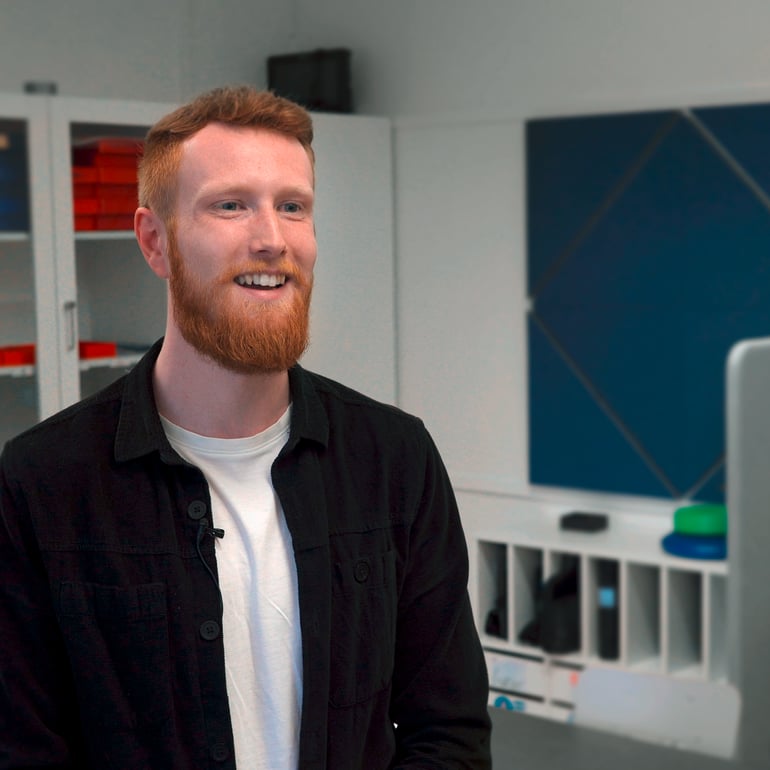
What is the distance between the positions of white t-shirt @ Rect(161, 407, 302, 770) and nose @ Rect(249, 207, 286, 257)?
15 cm

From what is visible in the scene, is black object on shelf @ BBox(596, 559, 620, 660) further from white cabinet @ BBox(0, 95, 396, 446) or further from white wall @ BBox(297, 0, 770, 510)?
white cabinet @ BBox(0, 95, 396, 446)

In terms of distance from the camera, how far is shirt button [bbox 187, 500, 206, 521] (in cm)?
93

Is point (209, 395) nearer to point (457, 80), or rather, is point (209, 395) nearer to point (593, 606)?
point (593, 606)

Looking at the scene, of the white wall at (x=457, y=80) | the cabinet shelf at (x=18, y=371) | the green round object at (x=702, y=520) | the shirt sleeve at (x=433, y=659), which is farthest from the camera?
the white wall at (x=457, y=80)

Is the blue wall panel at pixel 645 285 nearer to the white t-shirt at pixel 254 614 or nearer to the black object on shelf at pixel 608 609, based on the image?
the black object on shelf at pixel 608 609

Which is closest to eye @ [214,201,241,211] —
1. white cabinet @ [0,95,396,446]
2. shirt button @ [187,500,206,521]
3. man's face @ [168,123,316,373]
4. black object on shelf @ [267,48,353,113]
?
man's face @ [168,123,316,373]

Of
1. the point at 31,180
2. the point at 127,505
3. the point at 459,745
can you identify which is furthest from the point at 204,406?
the point at 31,180

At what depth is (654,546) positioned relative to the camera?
271 centimetres

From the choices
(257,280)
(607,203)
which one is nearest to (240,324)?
(257,280)

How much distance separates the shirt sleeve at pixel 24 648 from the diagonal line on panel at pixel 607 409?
2135 mm

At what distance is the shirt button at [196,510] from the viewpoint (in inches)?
36.8

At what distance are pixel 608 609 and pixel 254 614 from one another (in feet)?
6.14

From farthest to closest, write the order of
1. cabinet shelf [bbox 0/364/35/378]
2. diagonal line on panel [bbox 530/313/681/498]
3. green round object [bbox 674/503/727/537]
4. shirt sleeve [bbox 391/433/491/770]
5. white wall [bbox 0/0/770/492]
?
diagonal line on panel [bbox 530/313/681/498]
white wall [bbox 0/0/770/492]
green round object [bbox 674/503/727/537]
cabinet shelf [bbox 0/364/35/378]
shirt sleeve [bbox 391/433/491/770]

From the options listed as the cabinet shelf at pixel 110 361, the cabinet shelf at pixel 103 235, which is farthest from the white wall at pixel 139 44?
the cabinet shelf at pixel 110 361
